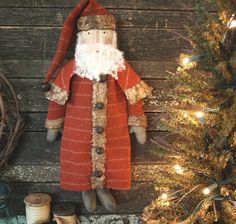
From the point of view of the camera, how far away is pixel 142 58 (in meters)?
1.42

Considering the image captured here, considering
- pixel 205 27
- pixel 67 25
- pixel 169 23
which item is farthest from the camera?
pixel 169 23

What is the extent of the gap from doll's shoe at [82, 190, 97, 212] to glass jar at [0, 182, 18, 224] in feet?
0.87

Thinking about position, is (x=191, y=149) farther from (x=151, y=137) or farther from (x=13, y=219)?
(x=13, y=219)

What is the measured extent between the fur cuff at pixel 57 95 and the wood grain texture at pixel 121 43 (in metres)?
0.15

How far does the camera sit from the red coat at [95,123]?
1.32 m

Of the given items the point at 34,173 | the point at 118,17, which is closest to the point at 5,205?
the point at 34,173

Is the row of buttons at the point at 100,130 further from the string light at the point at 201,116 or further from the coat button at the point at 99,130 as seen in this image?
the string light at the point at 201,116

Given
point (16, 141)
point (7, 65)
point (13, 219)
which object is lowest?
point (13, 219)

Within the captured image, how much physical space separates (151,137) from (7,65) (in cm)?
59

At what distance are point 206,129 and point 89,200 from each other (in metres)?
0.50

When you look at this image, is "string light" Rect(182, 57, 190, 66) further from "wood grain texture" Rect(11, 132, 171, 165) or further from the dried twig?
the dried twig

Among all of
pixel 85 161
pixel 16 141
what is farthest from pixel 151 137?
pixel 16 141

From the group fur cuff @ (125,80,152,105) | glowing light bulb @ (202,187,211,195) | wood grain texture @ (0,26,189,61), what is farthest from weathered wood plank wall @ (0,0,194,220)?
glowing light bulb @ (202,187,211,195)

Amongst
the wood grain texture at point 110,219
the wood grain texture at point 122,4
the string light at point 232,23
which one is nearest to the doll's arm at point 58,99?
the wood grain texture at point 122,4
